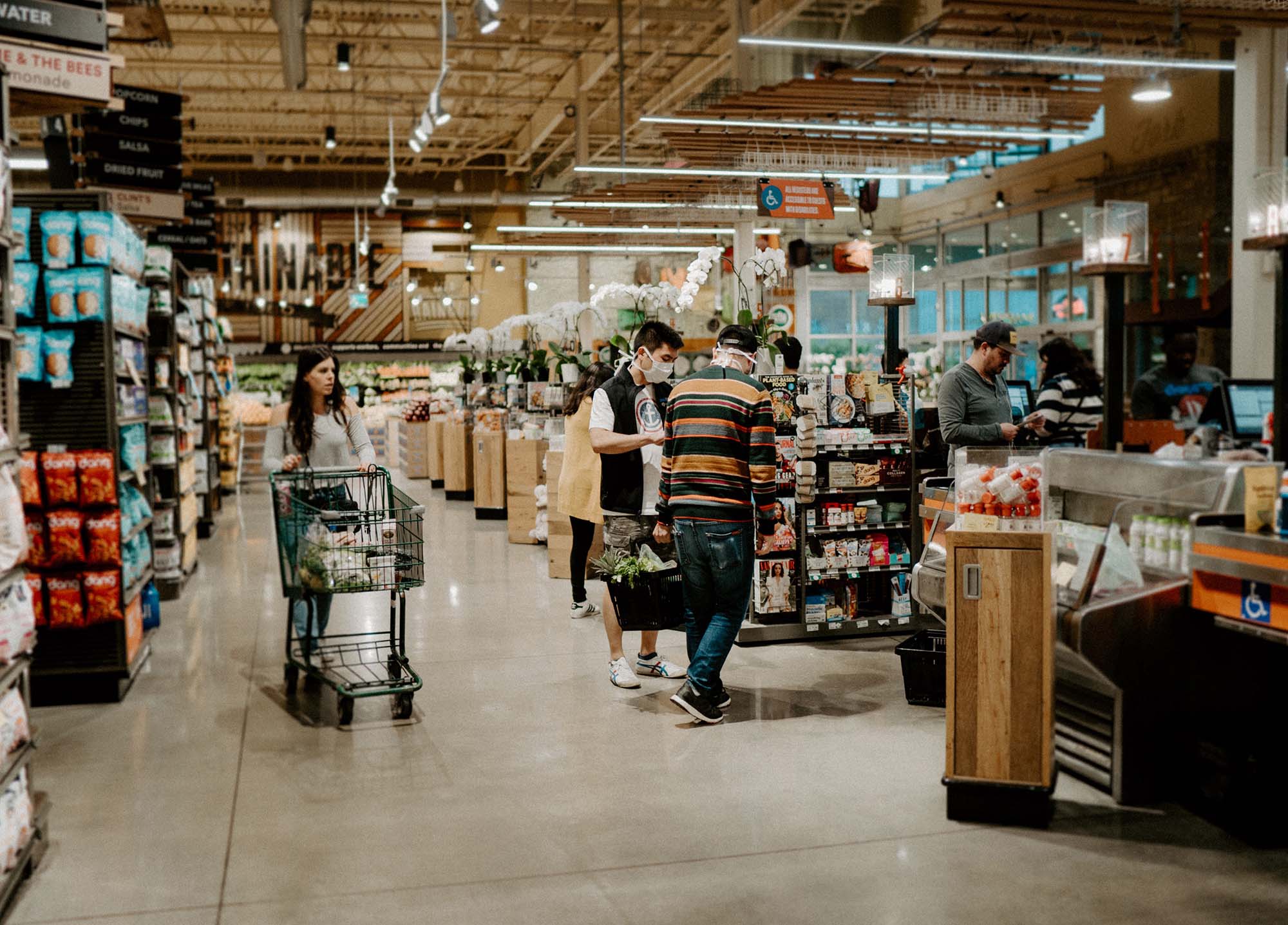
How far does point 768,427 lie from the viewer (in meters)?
4.89

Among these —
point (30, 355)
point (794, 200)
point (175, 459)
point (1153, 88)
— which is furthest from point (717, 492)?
point (794, 200)

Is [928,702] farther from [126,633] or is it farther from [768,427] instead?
[126,633]

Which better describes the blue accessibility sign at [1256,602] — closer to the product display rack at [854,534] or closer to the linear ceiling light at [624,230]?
the product display rack at [854,534]

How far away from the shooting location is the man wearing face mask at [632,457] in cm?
562

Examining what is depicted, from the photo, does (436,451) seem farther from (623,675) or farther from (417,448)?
(623,675)

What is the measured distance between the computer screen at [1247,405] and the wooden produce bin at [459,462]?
34.5 feet

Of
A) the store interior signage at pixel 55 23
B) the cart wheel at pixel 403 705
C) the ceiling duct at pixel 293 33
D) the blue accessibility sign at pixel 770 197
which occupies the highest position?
the ceiling duct at pixel 293 33

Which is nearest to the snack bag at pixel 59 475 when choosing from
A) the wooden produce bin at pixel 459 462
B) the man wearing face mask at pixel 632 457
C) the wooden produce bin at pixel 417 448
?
the man wearing face mask at pixel 632 457

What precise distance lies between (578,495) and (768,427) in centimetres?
226

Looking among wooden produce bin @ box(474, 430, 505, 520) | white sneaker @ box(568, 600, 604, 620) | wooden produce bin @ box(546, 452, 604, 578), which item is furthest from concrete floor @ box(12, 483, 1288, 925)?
wooden produce bin @ box(474, 430, 505, 520)

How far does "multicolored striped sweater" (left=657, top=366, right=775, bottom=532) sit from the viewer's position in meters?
4.88

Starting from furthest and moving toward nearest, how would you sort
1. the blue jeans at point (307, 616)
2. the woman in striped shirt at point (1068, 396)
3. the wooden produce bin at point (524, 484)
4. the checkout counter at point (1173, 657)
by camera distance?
the wooden produce bin at point (524, 484), the woman in striped shirt at point (1068, 396), the blue jeans at point (307, 616), the checkout counter at point (1173, 657)

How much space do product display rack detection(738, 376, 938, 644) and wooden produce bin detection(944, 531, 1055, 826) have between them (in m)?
2.44

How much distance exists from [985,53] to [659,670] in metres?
5.77
